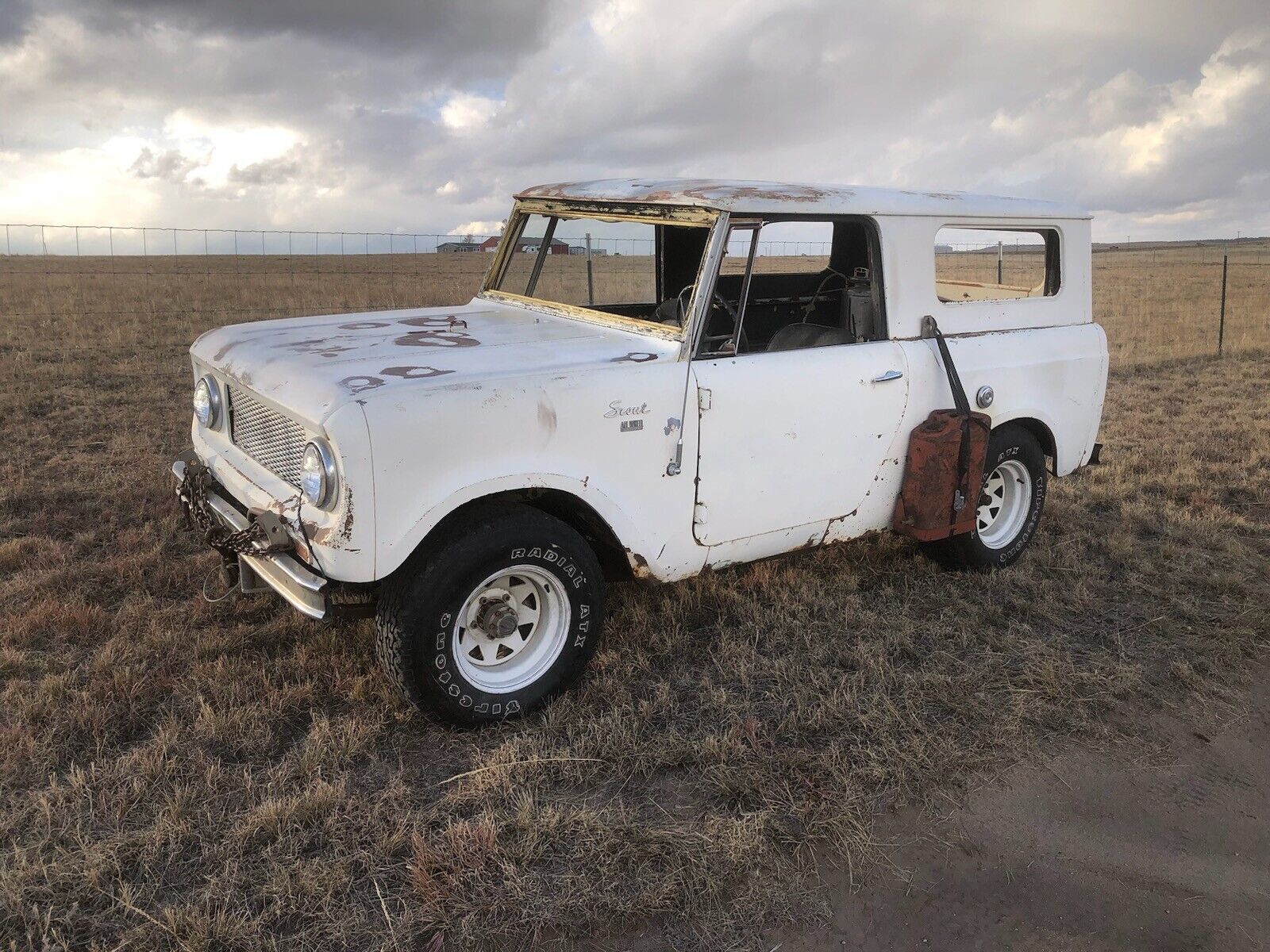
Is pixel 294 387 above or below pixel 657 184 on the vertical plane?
below

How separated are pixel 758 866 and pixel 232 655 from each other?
2.38 meters

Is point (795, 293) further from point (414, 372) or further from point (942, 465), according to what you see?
point (414, 372)

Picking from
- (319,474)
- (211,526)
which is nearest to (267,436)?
(211,526)

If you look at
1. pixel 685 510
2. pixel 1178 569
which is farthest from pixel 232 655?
pixel 1178 569

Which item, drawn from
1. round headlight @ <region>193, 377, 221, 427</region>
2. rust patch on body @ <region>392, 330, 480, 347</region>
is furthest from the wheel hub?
round headlight @ <region>193, 377, 221, 427</region>

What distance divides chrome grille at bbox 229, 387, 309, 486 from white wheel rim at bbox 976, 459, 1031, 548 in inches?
137

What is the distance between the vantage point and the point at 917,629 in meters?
4.40

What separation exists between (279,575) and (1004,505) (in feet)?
12.4

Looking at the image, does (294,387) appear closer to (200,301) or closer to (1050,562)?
(1050,562)

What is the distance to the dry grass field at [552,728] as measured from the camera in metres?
2.62

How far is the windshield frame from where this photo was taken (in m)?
3.75

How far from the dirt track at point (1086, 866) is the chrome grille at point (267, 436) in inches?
85.4

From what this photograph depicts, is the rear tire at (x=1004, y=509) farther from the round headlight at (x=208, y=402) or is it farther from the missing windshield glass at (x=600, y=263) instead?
the round headlight at (x=208, y=402)

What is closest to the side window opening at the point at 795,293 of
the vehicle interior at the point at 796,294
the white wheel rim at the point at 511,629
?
the vehicle interior at the point at 796,294
